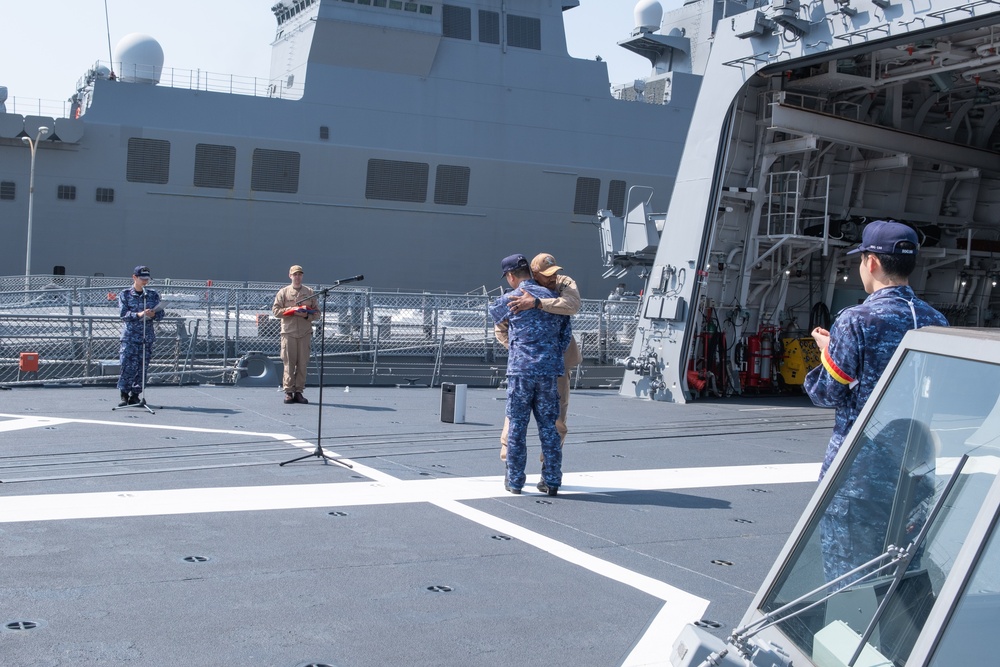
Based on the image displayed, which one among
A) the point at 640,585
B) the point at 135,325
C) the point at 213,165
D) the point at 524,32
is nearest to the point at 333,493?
the point at 640,585

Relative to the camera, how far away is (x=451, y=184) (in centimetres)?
2497

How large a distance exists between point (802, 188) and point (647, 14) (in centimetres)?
1731

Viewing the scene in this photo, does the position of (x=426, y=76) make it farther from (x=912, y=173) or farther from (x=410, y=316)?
(x=912, y=173)

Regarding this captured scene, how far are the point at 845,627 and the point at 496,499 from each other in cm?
388

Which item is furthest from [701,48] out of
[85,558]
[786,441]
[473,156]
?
[85,558]

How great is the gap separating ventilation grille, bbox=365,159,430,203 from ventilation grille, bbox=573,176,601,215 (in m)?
4.32

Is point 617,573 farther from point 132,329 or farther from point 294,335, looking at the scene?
point 294,335

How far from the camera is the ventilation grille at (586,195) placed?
26.2 m

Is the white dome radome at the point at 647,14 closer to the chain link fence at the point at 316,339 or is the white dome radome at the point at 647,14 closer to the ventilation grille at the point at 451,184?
the ventilation grille at the point at 451,184

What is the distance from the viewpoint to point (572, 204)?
26.3m

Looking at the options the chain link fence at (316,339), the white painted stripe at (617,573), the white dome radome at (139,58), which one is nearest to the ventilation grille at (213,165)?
the white dome radome at (139,58)

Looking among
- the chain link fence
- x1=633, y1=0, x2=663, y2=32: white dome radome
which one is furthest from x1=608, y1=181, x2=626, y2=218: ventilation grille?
the chain link fence

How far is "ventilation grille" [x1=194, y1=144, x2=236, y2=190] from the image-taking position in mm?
23078

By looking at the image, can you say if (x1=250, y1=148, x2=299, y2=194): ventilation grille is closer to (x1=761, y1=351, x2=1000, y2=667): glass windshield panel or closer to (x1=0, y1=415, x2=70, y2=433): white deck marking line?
(x1=0, y1=415, x2=70, y2=433): white deck marking line
